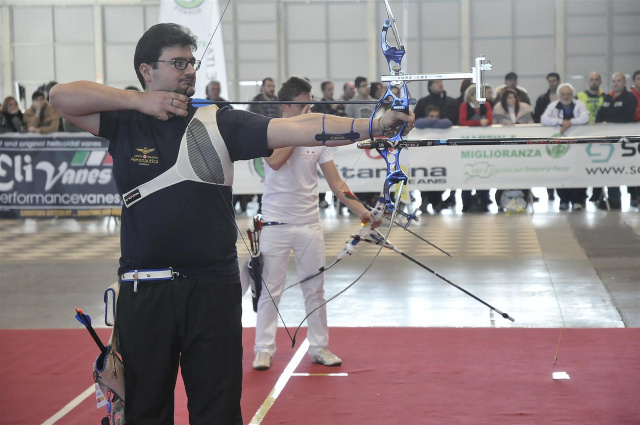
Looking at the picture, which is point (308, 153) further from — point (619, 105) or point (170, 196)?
point (619, 105)

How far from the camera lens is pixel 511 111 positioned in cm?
1205

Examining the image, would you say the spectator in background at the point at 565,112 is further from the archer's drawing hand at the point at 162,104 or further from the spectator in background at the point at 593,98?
the archer's drawing hand at the point at 162,104

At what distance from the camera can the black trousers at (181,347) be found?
2895 millimetres

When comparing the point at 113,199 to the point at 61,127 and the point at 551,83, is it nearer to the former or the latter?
the point at 61,127

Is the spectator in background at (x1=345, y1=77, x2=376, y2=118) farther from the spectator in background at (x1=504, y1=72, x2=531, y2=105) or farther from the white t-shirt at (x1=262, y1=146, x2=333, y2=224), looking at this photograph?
the white t-shirt at (x1=262, y1=146, x2=333, y2=224)

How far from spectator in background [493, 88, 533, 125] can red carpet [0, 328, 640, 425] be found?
6415mm

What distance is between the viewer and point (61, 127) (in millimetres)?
12617

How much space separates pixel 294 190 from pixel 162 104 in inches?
96.0

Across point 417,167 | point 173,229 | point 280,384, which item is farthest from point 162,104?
point 417,167

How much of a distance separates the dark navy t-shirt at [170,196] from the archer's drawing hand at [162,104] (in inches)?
2.6

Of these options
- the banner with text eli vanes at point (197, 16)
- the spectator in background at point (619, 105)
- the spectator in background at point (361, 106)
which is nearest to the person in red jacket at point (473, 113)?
the spectator in background at point (361, 106)

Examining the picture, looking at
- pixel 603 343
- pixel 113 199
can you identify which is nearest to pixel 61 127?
pixel 113 199

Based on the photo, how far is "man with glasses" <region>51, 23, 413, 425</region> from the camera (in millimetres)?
2846

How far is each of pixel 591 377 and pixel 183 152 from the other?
9.92 ft
